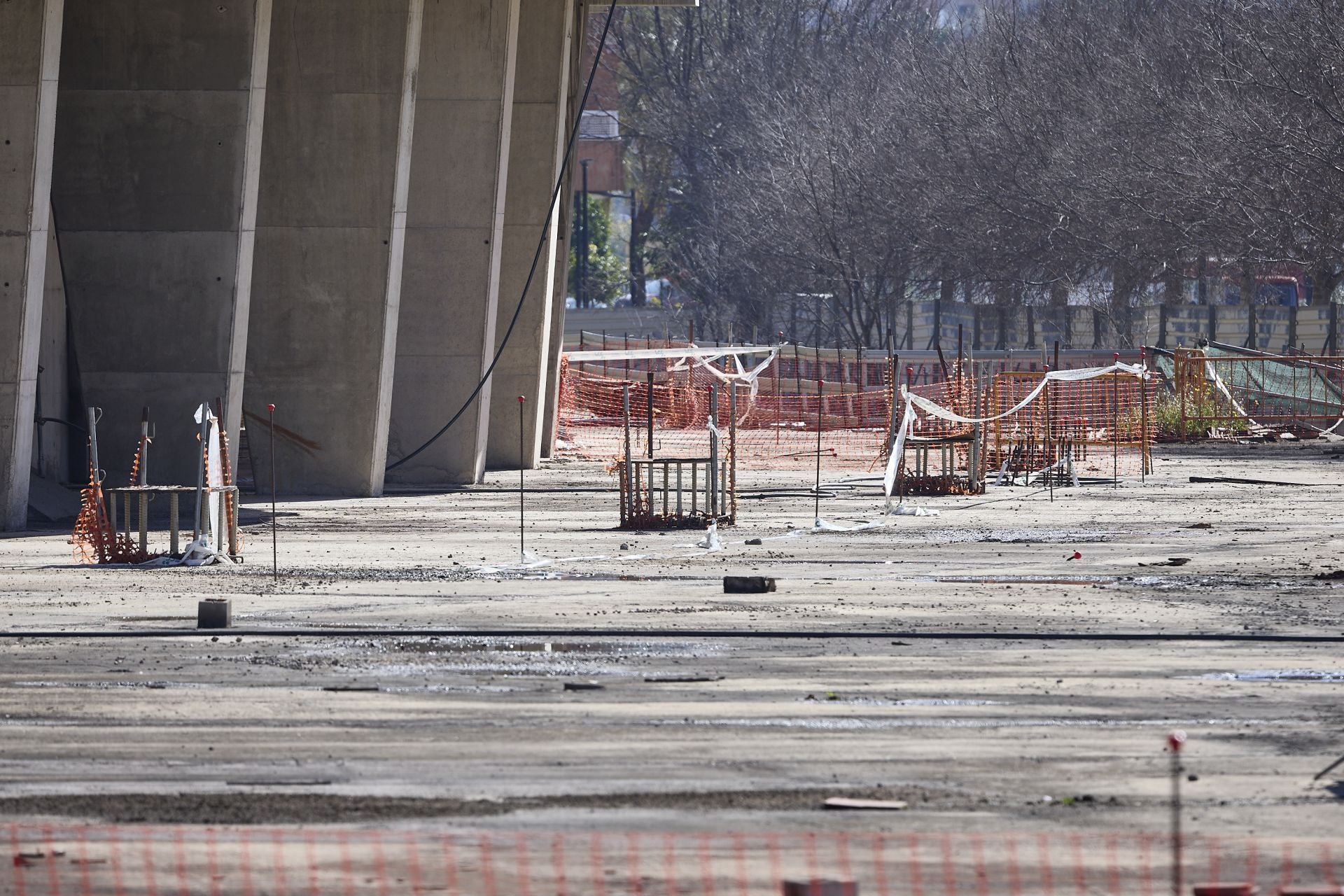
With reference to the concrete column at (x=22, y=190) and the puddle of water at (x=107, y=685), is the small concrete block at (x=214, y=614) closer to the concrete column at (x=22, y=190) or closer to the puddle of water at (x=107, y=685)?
the puddle of water at (x=107, y=685)

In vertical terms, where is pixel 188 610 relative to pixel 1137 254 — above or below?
below

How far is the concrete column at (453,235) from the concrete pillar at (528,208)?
3570 millimetres

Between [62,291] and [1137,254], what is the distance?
3899cm

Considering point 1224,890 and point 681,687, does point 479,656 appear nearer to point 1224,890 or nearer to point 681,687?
point 681,687

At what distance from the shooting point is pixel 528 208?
110ft

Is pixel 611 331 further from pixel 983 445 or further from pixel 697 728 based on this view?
pixel 697 728

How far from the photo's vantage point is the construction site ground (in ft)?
27.6

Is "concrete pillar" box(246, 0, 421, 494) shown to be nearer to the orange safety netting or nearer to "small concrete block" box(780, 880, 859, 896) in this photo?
the orange safety netting

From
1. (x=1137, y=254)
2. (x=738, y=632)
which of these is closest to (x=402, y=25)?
(x=738, y=632)

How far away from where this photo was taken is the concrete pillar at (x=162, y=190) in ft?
77.3

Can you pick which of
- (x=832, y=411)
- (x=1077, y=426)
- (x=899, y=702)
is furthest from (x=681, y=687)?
(x=832, y=411)

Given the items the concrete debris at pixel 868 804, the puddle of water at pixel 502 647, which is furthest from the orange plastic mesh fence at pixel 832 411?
the concrete debris at pixel 868 804

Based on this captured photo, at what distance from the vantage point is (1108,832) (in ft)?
25.5

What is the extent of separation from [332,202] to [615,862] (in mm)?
20058
